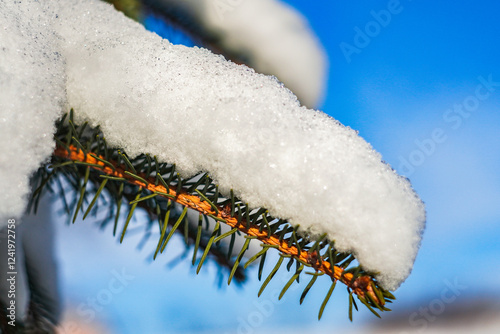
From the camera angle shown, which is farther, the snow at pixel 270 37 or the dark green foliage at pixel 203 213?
the snow at pixel 270 37

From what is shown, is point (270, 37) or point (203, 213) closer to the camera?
point (203, 213)

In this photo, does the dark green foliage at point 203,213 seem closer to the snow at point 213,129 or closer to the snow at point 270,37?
the snow at point 213,129

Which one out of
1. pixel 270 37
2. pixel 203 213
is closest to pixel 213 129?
pixel 203 213

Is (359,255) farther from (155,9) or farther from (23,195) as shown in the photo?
(155,9)

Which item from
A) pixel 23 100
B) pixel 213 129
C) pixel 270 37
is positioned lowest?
pixel 23 100

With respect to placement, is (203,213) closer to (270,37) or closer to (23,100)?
(23,100)

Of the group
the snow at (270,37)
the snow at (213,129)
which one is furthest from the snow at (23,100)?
the snow at (270,37)

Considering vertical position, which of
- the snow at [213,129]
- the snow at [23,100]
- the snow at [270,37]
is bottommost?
the snow at [23,100]
